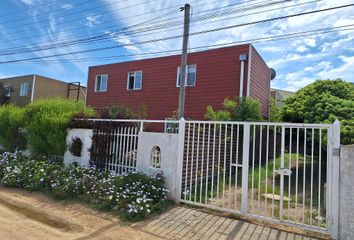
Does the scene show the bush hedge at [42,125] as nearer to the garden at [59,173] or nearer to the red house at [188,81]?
the garden at [59,173]

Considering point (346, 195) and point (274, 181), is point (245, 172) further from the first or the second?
point (346, 195)

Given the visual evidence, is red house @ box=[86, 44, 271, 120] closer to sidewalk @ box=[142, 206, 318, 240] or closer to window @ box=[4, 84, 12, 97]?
sidewalk @ box=[142, 206, 318, 240]

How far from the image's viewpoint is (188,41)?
29.7 feet

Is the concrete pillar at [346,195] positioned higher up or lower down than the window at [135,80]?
lower down

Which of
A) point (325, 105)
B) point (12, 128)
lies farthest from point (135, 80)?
point (325, 105)

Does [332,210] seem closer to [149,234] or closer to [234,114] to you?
[149,234]

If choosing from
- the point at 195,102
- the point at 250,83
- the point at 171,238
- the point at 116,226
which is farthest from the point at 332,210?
the point at 195,102

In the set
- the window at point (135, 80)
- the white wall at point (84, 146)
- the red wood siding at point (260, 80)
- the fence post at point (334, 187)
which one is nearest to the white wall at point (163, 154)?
the white wall at point (84, 146)

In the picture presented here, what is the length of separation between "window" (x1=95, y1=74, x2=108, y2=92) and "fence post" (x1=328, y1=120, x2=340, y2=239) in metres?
14.6

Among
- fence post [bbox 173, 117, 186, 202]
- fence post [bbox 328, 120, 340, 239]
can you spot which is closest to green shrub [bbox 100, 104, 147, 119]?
fence post [bbox 173, 117, 186, 202]

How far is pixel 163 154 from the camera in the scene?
652 centimetres

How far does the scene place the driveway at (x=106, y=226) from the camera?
4.39 meters

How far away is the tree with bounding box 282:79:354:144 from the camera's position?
8.90m

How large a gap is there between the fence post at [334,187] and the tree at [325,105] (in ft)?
14.2
